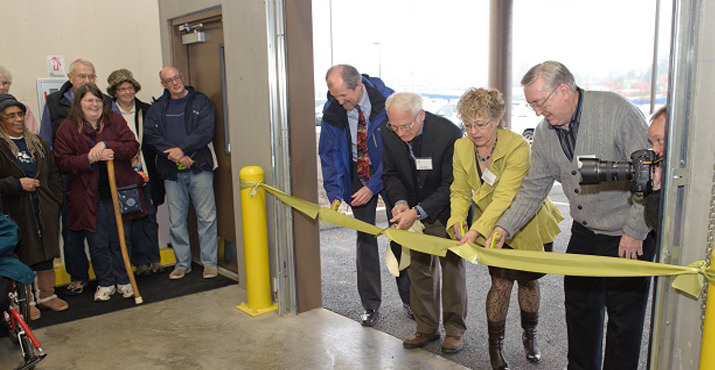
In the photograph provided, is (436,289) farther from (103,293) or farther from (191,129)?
(103,293)

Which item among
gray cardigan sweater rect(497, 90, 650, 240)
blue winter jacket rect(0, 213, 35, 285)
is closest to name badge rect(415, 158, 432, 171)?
gray cardigan sweater rect(497, 90, 650, 240)

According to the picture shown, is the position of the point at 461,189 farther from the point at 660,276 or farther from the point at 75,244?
the point at 75,244

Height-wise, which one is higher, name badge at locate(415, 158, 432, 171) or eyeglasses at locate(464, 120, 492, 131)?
eyeglasses at locate(464, 120, 492, 131)

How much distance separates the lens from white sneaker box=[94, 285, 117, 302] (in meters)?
4.31

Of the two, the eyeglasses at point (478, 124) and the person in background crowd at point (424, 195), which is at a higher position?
the eyeglasses at point (478, 124)

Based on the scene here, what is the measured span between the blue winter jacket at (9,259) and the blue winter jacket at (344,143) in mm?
1793

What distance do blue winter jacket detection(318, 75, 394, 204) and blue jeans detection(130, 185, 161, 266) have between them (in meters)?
1.81

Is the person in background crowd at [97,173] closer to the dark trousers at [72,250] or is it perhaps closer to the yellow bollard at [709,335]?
the dark trousers at [72,250]

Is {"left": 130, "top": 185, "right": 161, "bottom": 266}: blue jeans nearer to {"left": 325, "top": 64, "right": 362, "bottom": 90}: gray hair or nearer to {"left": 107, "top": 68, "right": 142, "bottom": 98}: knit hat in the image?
{"left": 107, "top": 68, "right": 142, "bottom": 98}: knit hat

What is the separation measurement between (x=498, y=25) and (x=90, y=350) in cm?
798

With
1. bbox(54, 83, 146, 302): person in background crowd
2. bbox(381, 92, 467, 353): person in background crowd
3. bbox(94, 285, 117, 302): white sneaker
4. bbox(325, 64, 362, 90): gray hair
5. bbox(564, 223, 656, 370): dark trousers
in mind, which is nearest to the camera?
bbox(564, 223, 656, 370): dark trousers

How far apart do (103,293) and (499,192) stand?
3133 millimetres

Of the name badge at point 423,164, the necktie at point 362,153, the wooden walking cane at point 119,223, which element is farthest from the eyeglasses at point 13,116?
the name badge at point 423,164

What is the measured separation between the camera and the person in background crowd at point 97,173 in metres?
4.13
